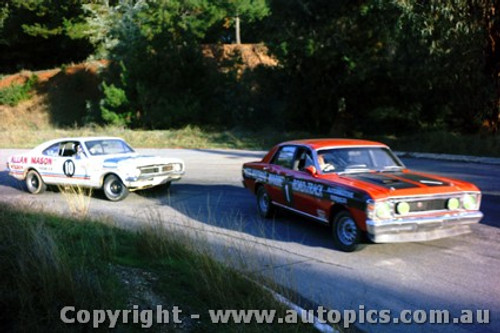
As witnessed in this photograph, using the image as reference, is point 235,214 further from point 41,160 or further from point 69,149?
point 41,160

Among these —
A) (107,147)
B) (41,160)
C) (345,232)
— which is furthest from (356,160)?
(41,160)

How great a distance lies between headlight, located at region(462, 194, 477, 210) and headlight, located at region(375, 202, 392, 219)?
47.8 inches

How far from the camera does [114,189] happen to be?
445 inches

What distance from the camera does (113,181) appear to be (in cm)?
1128

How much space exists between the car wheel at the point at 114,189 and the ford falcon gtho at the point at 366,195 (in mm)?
4040

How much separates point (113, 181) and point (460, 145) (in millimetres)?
14446

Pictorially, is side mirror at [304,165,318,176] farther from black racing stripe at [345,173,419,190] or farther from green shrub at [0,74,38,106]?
green shrub at [0,74,38,106]

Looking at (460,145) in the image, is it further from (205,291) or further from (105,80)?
(105,80)

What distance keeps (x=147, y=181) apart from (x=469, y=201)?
268 inches

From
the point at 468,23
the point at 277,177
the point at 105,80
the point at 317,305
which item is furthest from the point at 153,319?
the point at 105,80

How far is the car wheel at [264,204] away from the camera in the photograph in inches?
351

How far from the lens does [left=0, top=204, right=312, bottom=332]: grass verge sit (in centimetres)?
396

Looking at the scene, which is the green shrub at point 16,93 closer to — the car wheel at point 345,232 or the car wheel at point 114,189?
the car wheel at point 114,189

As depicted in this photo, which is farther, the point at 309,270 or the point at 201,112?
the point at 201,112
